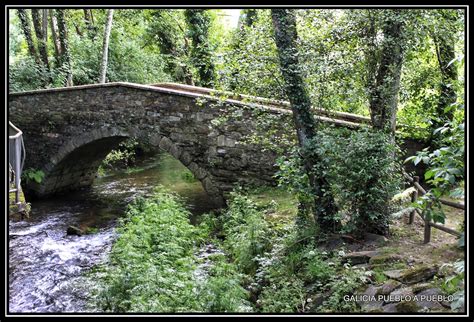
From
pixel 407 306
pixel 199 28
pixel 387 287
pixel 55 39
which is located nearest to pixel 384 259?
pixel 387 287

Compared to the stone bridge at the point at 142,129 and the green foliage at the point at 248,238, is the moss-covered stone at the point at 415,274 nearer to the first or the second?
the green foliage at the point at 248,238

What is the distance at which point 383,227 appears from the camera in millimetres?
5637

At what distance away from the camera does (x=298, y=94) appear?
6070mm

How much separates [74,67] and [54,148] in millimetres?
5690

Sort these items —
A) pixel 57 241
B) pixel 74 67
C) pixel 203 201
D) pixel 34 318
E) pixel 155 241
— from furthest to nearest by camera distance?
pixel 74 67, pixel 203 201, pixel 57 241, pixel 155 241, pixel 34 318

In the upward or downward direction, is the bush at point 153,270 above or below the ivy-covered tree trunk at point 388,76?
below

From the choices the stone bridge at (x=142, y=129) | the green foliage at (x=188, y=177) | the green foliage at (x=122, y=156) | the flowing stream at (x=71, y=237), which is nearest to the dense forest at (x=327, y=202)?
the flowing stream at (x=71, y=237)

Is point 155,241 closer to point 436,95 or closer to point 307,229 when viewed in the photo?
point 307,229

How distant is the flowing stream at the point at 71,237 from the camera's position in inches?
246

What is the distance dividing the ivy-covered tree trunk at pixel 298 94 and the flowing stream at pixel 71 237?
8.00 feet

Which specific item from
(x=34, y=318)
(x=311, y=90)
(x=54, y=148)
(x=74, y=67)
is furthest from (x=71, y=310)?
(x=74, y=67)

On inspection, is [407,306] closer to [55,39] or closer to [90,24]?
[55,39]

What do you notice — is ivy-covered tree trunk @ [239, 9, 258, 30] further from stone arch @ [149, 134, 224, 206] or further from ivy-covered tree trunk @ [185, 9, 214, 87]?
stone arch @ [149, 134, 224, 206]

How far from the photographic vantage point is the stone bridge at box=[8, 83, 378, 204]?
936 cm
